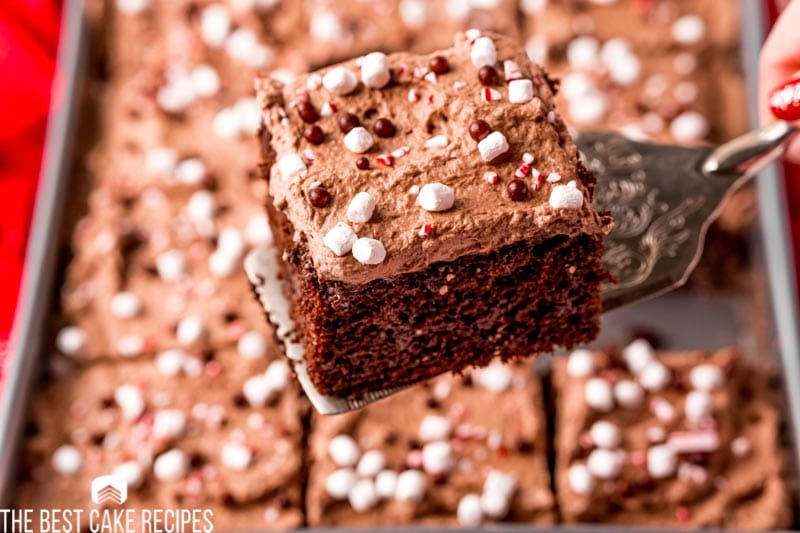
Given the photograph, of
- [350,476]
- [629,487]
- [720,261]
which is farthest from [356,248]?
[720,261]

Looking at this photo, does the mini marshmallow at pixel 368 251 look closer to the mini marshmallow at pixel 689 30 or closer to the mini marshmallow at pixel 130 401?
the mini marshmallow at pixel 130 401

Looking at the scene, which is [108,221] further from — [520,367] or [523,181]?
[523,181]

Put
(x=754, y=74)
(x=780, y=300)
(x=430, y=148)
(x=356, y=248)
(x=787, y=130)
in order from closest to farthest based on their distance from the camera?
(x=356, y=248)
(x=430, y=148)
(x=787, y=130)
(x=780, y=300)
(x=754, y=74)

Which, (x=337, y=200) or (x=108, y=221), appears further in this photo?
(x=108, y=221)

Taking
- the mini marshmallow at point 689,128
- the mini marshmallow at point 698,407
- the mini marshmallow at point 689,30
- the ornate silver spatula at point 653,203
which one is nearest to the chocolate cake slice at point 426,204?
the ornate silver spatula at point 653,203

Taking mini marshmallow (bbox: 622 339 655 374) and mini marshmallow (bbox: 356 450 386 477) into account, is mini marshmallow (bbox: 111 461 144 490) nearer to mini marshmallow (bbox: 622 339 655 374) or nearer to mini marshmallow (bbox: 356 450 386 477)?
mini marshmallow (bbox: 356 450 386 477)

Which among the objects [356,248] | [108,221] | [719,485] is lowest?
[719,485]

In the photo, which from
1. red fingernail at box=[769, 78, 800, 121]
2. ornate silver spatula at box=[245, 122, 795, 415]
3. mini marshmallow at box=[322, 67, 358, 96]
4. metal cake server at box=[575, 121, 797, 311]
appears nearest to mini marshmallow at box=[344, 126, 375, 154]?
mini marshmallow at box=[322, 67, 358, 96]
